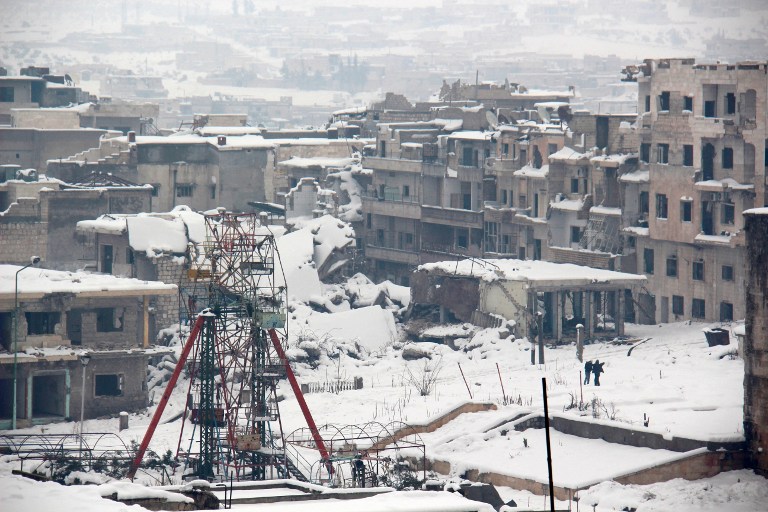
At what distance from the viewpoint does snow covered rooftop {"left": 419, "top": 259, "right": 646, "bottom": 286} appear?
64.1m

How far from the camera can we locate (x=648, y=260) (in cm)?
7006

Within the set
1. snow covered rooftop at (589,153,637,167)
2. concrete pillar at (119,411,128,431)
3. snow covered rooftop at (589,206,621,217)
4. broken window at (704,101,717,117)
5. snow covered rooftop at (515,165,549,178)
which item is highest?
broken window at (704,101,717,117)

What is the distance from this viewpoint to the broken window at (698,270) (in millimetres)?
67562

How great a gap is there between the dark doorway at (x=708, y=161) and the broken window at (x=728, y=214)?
54.8 inches

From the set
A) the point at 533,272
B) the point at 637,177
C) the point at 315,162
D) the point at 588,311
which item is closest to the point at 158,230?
the point at 533,272

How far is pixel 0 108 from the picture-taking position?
10394 cm

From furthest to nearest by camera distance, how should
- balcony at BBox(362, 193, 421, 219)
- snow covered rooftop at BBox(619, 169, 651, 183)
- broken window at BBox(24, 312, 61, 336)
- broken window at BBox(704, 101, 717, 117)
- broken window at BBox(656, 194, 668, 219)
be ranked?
balcony at BBox(362, 193, 421, 219), snow covered rooftop at BBox(619, 169, 651, 183), broken window at BBox(656, 194, 668, 219), broken window at BBox(704, 101, 717, 117), broken window at BBox(24, 312, 61, 336)

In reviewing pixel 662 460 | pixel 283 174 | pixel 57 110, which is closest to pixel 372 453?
pixel 662 460

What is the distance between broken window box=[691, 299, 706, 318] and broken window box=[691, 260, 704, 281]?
813 millimetres

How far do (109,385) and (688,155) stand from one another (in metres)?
22.6

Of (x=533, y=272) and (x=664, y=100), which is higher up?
Result: (x=664, y=100)

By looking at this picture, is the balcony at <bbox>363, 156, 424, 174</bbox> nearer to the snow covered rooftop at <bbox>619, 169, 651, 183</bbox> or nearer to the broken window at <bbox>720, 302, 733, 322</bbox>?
the snow covered rooftop at <bbox>619, 169, 651, 183</bbox>

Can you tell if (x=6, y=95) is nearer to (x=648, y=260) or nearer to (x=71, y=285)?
(x=648, y=260)

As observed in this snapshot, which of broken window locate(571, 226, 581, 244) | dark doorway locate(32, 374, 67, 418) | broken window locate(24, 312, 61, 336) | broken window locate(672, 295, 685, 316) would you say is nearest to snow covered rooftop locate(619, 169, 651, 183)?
broken window locate(571, 226, 581, 244)
